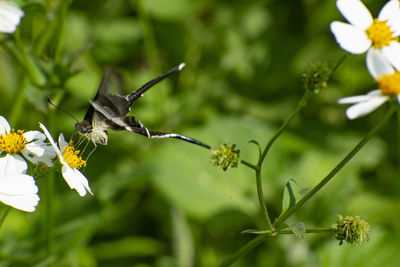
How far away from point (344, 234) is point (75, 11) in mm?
3127

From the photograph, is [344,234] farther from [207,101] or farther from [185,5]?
[185,5]

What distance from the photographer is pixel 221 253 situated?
330cm

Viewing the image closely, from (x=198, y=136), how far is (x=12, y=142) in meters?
1.78

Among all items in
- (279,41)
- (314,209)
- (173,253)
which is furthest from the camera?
(279,41)

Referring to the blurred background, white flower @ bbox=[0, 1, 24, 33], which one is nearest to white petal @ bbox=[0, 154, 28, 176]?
white flower @ bbox=[0, 1, 24, 33]

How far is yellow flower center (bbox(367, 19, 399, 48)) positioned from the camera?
1.83m

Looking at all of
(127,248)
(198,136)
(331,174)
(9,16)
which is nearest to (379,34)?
(331,174)

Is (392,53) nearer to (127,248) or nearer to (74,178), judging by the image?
(74,178)

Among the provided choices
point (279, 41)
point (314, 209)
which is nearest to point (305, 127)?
point (279, 41)

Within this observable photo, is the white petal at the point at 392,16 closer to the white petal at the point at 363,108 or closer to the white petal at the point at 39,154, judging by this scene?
the white petal at the point at 363,108

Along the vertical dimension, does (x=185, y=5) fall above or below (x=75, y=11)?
below

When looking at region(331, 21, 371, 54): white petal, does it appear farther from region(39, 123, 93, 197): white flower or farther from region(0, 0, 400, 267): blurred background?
region(0, 0, 400, 267): blurred background

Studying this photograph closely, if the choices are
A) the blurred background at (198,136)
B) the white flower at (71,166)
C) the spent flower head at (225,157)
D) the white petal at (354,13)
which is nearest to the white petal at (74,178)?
the white flower at (71,166)

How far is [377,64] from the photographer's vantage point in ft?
5.89
